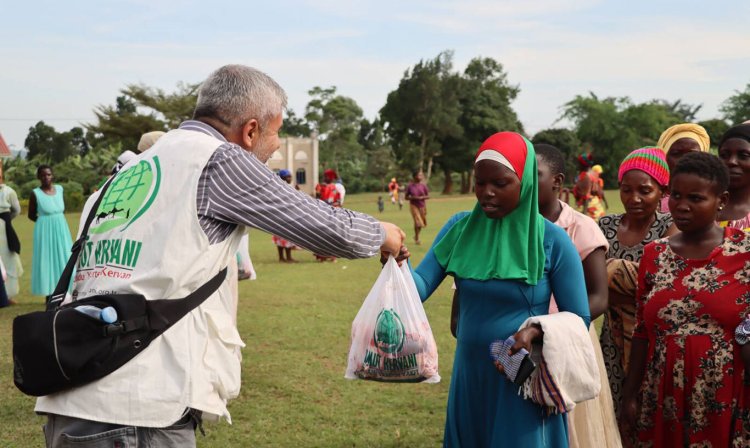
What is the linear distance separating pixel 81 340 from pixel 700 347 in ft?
8.81

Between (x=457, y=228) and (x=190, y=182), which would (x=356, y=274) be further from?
(x=190, y=182)

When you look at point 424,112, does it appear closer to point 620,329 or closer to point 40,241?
point 40,241

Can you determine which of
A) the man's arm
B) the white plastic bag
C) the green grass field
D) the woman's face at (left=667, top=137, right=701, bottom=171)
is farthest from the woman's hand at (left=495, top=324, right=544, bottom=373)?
the man's arm

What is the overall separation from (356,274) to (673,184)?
10562mm

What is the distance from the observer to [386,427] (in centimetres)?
553

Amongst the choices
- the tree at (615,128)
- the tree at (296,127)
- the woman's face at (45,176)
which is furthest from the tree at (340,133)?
the woman's face at (45,176)

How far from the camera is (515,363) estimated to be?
289 cm

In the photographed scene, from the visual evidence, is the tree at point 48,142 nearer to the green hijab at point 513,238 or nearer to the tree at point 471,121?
the tree at point 471,121

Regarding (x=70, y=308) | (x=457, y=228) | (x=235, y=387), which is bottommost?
(x=235, y=387)

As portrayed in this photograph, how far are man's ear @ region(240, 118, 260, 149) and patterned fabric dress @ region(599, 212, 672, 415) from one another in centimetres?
229

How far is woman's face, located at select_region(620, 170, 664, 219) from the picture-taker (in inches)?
165

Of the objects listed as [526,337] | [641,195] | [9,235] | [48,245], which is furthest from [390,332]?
[9,235]

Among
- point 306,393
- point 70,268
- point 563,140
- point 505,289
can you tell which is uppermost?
point 563,140

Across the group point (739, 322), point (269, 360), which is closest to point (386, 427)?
point (269, 360)
